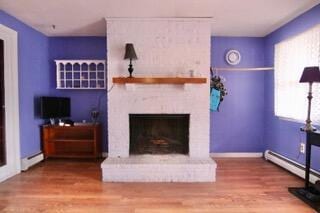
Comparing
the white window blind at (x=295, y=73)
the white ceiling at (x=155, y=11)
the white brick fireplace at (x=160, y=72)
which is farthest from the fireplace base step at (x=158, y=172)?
the white ceiling at (x=155, y=11)

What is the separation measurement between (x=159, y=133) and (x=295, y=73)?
2.13 meters

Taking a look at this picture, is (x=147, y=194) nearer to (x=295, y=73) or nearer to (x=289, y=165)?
(x=289, y=165)

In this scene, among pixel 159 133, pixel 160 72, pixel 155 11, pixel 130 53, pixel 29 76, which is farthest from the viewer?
pixel 29 76

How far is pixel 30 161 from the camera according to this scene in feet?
12.5

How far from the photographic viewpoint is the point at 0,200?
8.59 feet

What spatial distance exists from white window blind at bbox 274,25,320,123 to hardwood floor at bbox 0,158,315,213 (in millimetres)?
924

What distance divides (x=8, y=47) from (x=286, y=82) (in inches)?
158

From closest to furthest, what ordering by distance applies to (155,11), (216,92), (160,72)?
1. (155,11)
2. (160,72)
3. (216,92)

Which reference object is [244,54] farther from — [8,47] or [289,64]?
[8,47]

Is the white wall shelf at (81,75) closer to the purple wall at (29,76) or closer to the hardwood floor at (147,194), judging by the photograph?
the purple wall at (29,76)

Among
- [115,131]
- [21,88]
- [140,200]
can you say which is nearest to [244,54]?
[115,131]

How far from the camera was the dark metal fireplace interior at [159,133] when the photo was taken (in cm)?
364

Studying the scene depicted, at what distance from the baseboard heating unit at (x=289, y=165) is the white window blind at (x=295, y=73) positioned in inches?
24.7

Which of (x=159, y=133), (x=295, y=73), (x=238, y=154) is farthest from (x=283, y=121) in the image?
(x=159, y=133)
